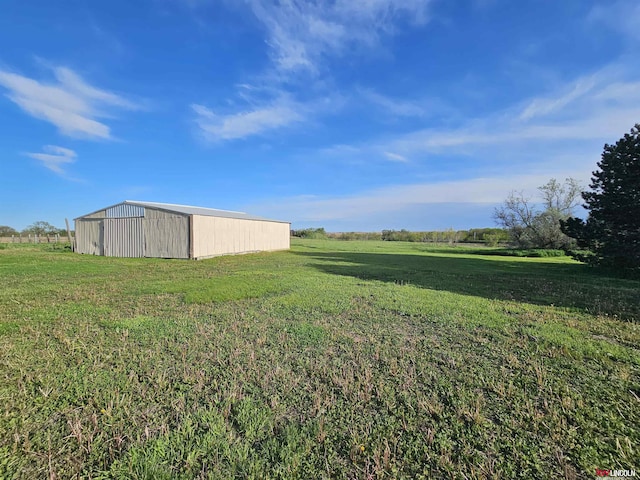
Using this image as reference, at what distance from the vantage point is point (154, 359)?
3549mm

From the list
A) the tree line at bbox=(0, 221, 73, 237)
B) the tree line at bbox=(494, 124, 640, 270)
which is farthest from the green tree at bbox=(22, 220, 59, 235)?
the tree line at bbox=(494, 124, 640, 270)

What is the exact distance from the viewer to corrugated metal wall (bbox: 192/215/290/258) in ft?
57.9

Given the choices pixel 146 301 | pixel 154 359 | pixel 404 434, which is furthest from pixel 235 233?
pixel 404 434

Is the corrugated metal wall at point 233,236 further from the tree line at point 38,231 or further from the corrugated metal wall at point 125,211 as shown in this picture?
the tree line at point 38,231

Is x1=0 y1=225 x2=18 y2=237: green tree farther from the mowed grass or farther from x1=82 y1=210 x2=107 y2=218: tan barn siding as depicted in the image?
the mowed grass

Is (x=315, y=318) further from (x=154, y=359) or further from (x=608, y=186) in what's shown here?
(x=608, y=186)

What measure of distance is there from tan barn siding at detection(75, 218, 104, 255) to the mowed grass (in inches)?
660

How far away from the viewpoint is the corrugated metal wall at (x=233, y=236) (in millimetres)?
17641

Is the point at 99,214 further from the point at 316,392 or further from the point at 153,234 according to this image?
the point at 316,392

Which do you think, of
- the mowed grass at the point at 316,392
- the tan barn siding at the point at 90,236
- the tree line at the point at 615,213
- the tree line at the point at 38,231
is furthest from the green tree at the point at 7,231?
the tree line at the point at 615,213

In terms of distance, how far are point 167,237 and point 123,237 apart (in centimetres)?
365

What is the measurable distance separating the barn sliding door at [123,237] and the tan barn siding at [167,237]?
Answer: 610 mm

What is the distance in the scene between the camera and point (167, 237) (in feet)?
58.1

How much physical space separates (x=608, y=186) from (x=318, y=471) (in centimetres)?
1633
